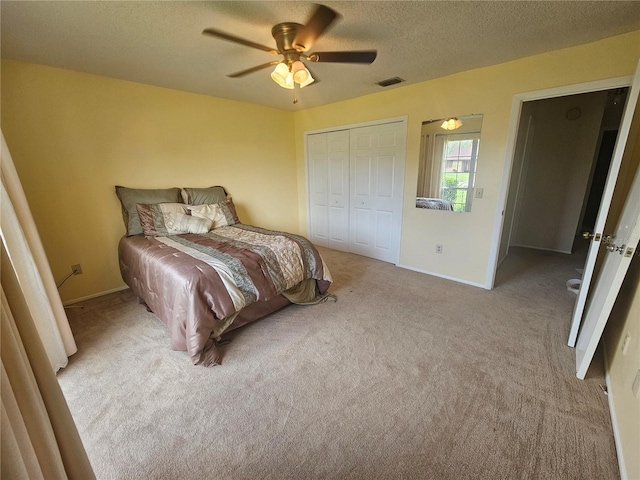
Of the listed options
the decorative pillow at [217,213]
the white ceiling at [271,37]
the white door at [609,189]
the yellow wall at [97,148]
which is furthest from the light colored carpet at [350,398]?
the white ceiling at [271,37]

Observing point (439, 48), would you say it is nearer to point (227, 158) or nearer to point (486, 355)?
point (486, 355)

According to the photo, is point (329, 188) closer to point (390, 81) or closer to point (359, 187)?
point (359, 187)

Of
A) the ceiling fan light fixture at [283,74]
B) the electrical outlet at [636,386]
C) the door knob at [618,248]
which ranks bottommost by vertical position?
the electrical outlet at [636,386]

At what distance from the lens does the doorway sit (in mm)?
3637

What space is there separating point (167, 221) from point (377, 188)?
2.63 metres

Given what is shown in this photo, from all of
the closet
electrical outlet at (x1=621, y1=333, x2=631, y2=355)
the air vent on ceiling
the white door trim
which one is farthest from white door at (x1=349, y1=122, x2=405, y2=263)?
electrical outlet at (x1=621, y1=333, x2=631, y2=355)

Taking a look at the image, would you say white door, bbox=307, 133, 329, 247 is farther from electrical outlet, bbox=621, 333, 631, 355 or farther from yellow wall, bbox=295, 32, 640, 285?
electrical outlet, bbox=621, 333, 631, 355

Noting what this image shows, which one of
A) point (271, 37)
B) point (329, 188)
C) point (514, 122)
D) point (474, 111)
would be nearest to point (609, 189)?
point (514, 122)

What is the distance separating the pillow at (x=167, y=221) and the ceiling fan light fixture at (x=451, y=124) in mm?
2842

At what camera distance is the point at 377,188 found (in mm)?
3701

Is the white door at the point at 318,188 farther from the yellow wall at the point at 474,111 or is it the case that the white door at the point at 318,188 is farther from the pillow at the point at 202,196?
the pillow at the point at 202,196

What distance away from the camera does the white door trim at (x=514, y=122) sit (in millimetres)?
2074

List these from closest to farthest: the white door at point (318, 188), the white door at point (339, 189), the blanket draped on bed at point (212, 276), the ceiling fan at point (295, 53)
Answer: the ceiling fan at point (295, 53), the blanket draped on bed at point (212, 276), the white door at point (339, 189), the white door at point (318, 188)

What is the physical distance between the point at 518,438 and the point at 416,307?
1287 millimetres
